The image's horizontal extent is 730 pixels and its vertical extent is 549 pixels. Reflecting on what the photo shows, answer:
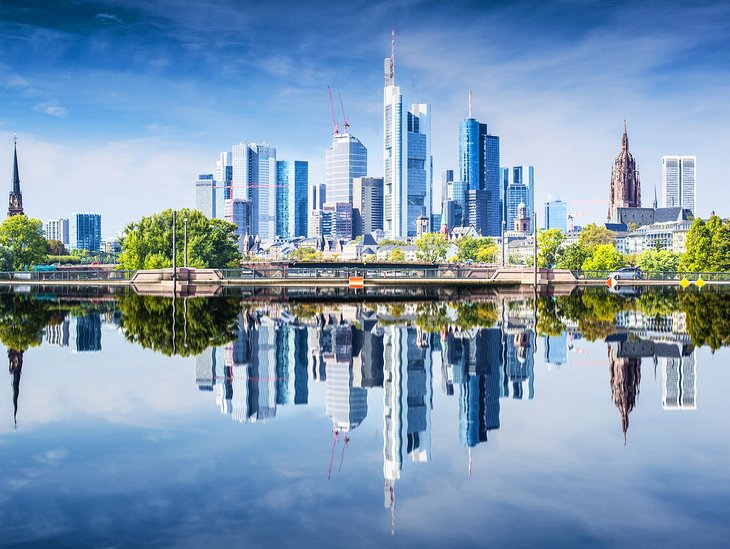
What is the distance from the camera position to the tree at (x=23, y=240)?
13112 cm

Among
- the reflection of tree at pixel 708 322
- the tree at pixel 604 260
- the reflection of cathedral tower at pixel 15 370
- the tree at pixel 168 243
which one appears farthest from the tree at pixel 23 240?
the reflection of cathedral tower at pixel 15 370

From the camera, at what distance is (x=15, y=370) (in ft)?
65.9

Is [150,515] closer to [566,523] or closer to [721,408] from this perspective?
[566,523]

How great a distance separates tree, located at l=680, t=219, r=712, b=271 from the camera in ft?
355

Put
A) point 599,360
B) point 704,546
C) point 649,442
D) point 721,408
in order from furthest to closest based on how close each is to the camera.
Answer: point 599,360 → point 721,408 → point 649,442 → point 704,546

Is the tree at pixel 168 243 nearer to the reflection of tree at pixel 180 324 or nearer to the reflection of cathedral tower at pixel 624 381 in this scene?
the reflection of tree at pixel 180 324

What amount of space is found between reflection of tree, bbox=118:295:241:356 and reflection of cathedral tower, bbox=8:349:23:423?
13.4ft

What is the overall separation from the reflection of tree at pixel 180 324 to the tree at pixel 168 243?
57.9 m

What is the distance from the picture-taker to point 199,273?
8100cm

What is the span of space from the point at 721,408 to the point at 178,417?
11.2 metres

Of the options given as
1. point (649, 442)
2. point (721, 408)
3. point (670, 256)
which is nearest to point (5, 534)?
point (649, 442)

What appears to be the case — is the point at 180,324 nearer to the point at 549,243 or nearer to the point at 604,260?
the point at 604,260

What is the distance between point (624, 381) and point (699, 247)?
99961 millimetres

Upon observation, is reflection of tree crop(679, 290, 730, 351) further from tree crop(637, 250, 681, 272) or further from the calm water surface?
tree crop(637, 250, 681, 272)
